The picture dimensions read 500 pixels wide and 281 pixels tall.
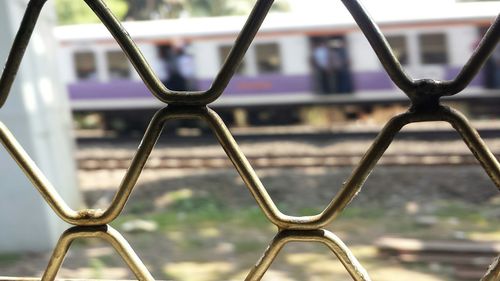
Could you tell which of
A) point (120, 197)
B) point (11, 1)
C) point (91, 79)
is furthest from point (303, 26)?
point (120, 197)

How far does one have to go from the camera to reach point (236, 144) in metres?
0.61

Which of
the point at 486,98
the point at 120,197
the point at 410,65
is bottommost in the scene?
the point at 120,197

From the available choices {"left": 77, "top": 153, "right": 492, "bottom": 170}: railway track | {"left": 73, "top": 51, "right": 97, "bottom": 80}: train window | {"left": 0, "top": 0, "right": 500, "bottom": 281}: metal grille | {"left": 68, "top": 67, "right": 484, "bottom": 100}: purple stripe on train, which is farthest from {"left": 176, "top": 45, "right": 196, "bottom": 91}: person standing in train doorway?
{"left": 0, "top": 0, "right": 500, "bottom": 281}: metal grille

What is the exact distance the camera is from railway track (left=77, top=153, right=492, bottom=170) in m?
5.38

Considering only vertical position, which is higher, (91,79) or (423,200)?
(91,79)

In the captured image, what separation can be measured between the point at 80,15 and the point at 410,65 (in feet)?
16.8

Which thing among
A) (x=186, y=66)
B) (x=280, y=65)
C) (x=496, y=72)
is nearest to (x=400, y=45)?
(x=496, y=72)

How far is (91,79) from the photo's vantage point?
820 cm

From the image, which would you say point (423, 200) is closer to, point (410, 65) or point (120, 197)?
point (410, 65)

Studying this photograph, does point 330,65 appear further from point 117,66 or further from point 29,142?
point 29,142

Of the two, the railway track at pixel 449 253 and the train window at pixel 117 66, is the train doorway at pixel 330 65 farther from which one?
the railway track at pixel 449 253

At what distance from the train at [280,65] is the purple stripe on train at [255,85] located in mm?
13

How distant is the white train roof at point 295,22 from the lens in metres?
7.00

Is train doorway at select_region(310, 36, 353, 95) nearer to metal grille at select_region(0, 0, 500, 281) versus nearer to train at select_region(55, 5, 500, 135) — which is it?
train at select_region(55, 5, 500, 135)
